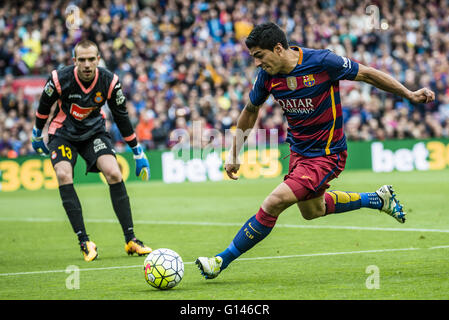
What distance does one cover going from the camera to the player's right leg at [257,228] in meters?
6.14

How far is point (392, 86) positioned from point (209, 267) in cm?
217

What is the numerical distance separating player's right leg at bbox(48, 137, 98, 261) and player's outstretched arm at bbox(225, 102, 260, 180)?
224 cm

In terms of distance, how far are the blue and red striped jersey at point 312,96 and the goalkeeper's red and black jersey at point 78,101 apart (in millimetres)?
2388

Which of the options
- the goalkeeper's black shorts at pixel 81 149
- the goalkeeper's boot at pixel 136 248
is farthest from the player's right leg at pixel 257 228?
the goalkeeper's black shorts at pixel 81 149

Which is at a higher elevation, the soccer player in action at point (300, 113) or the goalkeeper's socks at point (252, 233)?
the soccer player in action at point (300, 113)

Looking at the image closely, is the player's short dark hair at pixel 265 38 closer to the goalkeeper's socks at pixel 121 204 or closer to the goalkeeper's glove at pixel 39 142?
the goalkeeper's socks at pixel 121 204

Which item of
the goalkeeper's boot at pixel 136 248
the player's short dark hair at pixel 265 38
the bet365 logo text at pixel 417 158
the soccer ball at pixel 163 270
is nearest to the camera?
the soccer ball at pixel 163 270

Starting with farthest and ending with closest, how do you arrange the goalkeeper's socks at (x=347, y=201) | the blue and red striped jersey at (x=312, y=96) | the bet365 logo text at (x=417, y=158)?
the bet365 logo text at (x=417, y=158) → the goalkeeper's socks at (x=347, y=201) → the blue and red striped jersey at (x=312, y=96)

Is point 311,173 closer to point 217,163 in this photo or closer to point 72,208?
point 72,208

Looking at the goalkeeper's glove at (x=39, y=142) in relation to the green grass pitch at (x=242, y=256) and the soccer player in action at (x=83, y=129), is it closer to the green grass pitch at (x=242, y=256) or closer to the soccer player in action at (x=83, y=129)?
the soccer player in action at (x=83, y=129)

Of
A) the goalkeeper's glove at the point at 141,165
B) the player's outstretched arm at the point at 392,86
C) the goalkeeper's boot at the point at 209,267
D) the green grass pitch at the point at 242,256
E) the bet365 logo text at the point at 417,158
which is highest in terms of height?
the player's outstretched arm at the point at 392,86

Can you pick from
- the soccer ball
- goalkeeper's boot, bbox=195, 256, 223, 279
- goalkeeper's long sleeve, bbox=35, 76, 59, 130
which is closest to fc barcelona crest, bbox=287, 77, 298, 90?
goalkeeper's boot, bbox=195, 256, 223, 279

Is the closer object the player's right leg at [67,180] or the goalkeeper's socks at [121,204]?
the player's right leg at [67,180]

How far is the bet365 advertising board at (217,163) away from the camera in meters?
21.9
